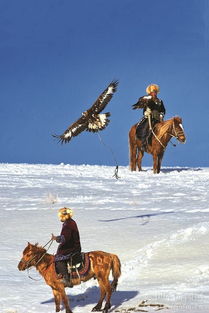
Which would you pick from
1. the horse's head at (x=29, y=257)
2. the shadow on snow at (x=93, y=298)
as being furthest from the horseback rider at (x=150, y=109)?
the horse's head at (x=29, y=257)

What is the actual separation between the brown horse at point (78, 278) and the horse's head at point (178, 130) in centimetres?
1496

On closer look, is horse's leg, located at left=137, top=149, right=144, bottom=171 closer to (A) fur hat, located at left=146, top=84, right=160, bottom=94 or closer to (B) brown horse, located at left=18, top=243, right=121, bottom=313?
(A) fur hat, located at left=146, top=84, right=160, bottom=94

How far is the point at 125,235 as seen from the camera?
11.9m

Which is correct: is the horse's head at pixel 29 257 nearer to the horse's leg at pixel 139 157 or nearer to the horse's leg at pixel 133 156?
the horse's leg at pixel 139 157

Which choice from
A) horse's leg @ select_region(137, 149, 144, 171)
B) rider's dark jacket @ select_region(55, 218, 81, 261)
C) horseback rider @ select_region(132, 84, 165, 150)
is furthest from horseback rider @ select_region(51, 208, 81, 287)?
horse's leg @ select_region(137, 149, 144, 171)

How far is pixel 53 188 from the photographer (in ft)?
61.0

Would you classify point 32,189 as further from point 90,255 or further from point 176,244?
point 90,255

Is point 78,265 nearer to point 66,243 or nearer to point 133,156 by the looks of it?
point 66,243

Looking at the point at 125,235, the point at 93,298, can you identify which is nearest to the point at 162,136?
the point at 125,235

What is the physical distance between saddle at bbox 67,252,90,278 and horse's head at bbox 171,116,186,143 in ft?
49.3

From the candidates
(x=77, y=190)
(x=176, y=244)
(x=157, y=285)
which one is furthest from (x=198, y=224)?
(x=77, y=190)

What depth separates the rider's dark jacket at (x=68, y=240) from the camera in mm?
8195

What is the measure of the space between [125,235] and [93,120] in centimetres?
404

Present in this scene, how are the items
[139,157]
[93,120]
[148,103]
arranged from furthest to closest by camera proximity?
[139,157], [148,103], [93,120]
